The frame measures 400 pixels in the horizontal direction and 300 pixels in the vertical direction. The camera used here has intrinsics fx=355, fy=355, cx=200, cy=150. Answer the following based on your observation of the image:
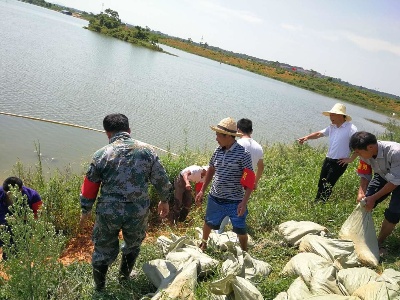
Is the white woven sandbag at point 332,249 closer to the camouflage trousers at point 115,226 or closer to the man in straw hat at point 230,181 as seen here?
the man in straw hat at point 230,181

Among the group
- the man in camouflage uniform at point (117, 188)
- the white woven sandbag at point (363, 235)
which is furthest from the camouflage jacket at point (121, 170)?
the white woven sandbag at point (363, 235)

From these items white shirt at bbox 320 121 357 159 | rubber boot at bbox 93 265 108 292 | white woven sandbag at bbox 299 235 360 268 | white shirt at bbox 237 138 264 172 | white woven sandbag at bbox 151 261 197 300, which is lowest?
rubber boot at bbox 93 265 108 292

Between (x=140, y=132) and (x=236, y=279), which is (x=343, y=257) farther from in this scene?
(x=140, y=132)

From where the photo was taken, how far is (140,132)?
8.82 metres

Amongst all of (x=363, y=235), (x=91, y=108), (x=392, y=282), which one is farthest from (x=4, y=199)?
(x=91, y=108)

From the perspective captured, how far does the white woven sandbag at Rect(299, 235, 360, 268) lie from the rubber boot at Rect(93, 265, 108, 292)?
175 centimetres

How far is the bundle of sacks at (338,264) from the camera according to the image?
2.28 meters

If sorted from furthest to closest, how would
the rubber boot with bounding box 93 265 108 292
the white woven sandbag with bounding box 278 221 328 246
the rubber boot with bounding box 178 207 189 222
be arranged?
the rubber boot with bounding box 178 207 189 222 < the white woven sandbag with bounding box 278 221 328 246 < the rubber boot with bounding box 93 265 108 292

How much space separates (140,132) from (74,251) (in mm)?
5137

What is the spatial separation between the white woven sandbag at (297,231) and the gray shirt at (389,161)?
81cm

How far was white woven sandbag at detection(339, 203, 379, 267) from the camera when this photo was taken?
3160 millimetres

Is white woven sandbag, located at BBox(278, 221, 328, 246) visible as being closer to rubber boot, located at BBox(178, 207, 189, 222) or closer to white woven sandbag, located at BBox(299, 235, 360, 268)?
white woven sandbag, located at BBox(299, 235, 360, 268)

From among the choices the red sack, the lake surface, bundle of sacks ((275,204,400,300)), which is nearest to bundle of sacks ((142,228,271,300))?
bundle of sacks ((275,204,400,300))

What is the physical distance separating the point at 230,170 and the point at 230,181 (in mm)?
101
